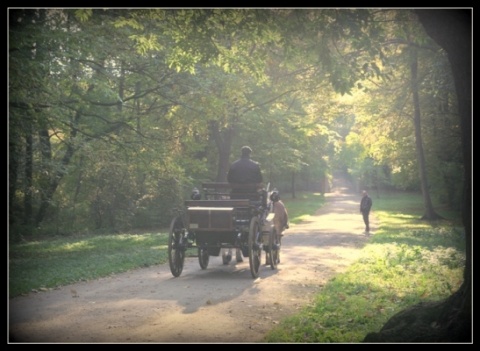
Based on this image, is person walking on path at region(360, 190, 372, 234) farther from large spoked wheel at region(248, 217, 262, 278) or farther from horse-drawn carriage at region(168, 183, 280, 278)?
large spoked wheel at region(248, 217, 262, 278)

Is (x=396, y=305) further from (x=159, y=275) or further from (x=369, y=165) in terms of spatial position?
(x=369, y=165)

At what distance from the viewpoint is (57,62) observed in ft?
44.9

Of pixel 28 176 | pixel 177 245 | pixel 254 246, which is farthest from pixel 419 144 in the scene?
pixel 28 176

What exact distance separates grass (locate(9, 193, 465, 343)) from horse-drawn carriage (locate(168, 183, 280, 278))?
1.79 meters

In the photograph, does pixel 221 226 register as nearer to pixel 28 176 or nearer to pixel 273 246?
pixel 273 246

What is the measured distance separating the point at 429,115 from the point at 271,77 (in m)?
3.83

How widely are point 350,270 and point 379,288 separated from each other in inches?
92.1

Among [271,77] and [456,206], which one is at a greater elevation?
[271,77]

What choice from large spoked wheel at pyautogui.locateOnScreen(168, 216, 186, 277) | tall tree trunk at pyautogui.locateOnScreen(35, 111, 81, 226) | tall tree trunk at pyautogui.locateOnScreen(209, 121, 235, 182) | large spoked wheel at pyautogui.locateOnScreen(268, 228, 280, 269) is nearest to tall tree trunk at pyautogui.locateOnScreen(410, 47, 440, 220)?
large spoked wheel at pyautogui.locateOnScreen(268, 228, 280, 269)

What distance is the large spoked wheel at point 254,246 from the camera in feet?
34.4

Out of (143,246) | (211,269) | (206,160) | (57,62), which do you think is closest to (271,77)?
(211,269)

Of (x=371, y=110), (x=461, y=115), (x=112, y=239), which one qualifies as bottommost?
(x=112, y=239)

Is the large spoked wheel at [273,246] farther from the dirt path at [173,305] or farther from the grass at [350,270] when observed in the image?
the grass at [350,270]

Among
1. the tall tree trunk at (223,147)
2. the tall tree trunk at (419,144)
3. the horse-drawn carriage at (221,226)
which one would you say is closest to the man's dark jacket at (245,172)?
the horse-drawn carriage at (221,226)
